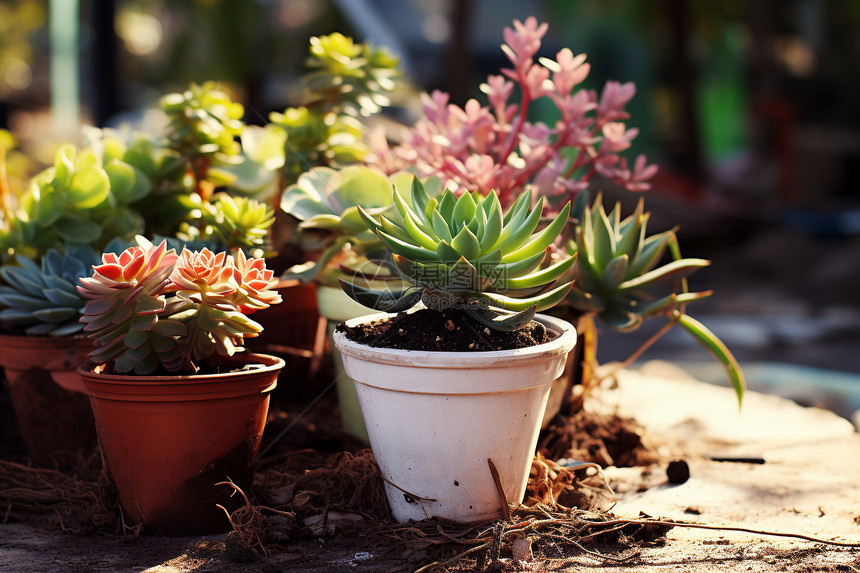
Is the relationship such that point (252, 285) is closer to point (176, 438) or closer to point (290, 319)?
point (176, 438)

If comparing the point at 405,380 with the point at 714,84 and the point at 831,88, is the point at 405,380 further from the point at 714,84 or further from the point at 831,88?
the point at 831,88

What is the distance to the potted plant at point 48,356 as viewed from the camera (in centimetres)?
229

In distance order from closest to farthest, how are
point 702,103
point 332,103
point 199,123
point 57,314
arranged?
point 57,314 < point 199,123 < point 332,103 < point 702,103

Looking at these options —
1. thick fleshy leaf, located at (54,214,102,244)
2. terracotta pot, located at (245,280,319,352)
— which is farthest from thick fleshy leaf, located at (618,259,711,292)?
thick fleshy leaf, located at (54,214,102,244)

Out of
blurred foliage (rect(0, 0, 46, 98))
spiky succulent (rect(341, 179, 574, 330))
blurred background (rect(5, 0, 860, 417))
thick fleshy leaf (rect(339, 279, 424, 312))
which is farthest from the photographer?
blurred foliage (rect(0, 0, 46, 98))

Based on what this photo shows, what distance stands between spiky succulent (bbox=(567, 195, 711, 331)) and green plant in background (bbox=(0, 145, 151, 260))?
4.88ft

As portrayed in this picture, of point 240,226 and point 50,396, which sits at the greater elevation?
point 240,226

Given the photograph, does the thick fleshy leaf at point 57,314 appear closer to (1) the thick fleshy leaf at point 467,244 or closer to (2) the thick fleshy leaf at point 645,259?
(1) the thick fleshy leaf at point 467,244

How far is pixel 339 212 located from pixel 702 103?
48.6 feet

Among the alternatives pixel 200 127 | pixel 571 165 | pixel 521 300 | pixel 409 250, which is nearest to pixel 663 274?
pixel 571 165

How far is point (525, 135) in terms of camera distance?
260cm

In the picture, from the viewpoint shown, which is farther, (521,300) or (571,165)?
(571,165)

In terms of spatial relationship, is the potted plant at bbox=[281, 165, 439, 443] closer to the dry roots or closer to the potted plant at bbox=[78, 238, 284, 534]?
the potted plant at bbox=[78, 238, 284, 534]

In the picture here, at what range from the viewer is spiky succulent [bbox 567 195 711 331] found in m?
2.42
